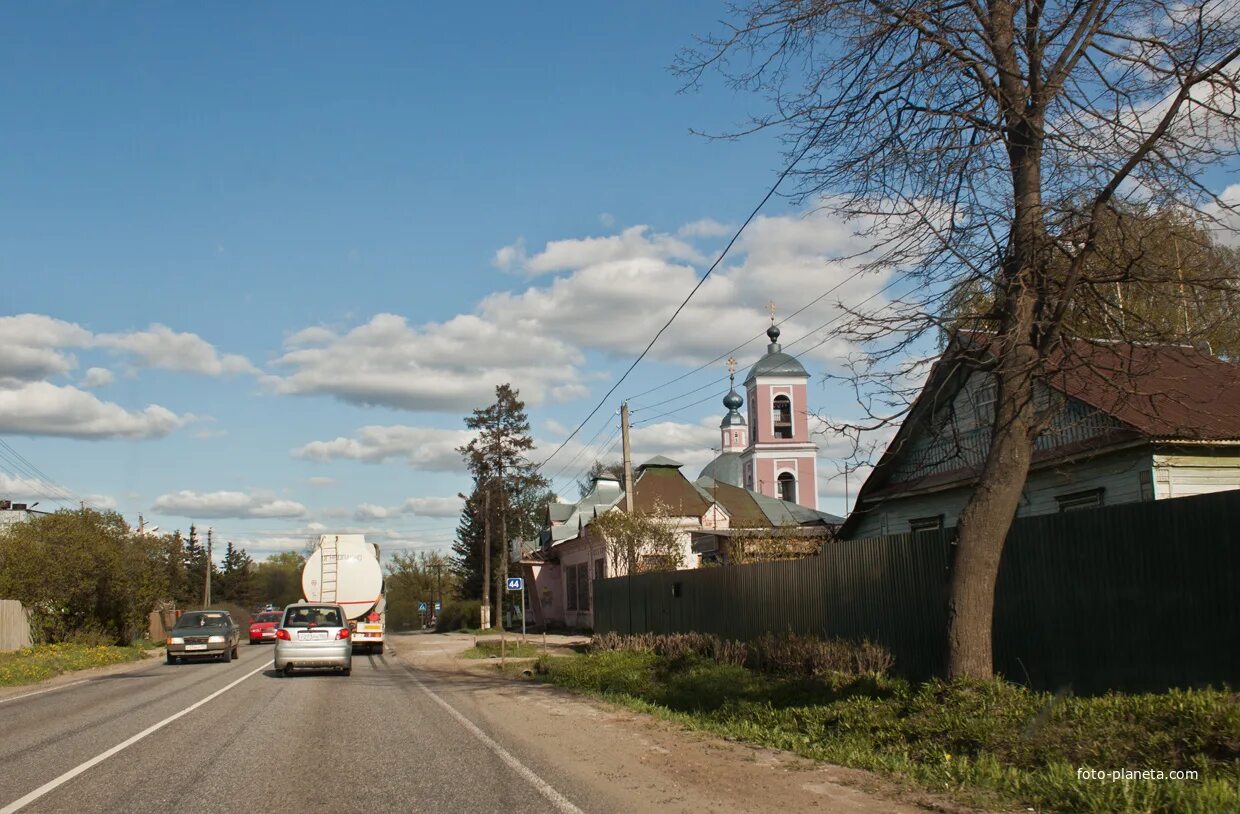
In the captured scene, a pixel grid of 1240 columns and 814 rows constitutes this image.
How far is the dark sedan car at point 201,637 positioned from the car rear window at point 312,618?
947 cm

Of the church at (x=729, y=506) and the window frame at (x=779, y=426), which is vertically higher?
the window frame at (x=779, y=426)

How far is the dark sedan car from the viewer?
31.0m

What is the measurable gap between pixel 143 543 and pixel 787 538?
32.1m

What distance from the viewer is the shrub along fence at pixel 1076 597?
32.5 feet

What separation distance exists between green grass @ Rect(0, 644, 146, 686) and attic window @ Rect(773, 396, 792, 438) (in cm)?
4546

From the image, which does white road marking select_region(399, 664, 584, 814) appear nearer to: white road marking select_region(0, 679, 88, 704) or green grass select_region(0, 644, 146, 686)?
white road marking select_region(0, 679, 88, 704)

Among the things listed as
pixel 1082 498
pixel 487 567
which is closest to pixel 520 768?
pixel 1082 498

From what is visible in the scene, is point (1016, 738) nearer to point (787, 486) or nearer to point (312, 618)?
point (312, 618)

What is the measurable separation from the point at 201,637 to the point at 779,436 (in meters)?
47.7

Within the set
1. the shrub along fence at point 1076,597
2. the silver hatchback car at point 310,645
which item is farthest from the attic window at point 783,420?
the shrub along fence at point 1076,597

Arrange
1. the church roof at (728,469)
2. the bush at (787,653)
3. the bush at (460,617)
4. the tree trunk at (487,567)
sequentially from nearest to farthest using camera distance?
the bush at (787,653)
the tree trunk at (487,567)
the bush at (460,617)
the church roof at (728,469)

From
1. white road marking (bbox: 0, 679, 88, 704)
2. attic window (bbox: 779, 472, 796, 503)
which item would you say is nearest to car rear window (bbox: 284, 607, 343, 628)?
white road marking (bbox: 0, 679, 88, 704)

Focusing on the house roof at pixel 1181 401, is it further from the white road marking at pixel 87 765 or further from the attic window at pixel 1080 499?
the white road marking at pixel 87 765

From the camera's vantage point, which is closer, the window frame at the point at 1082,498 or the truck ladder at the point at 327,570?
the window frame at the point at 1082,498
